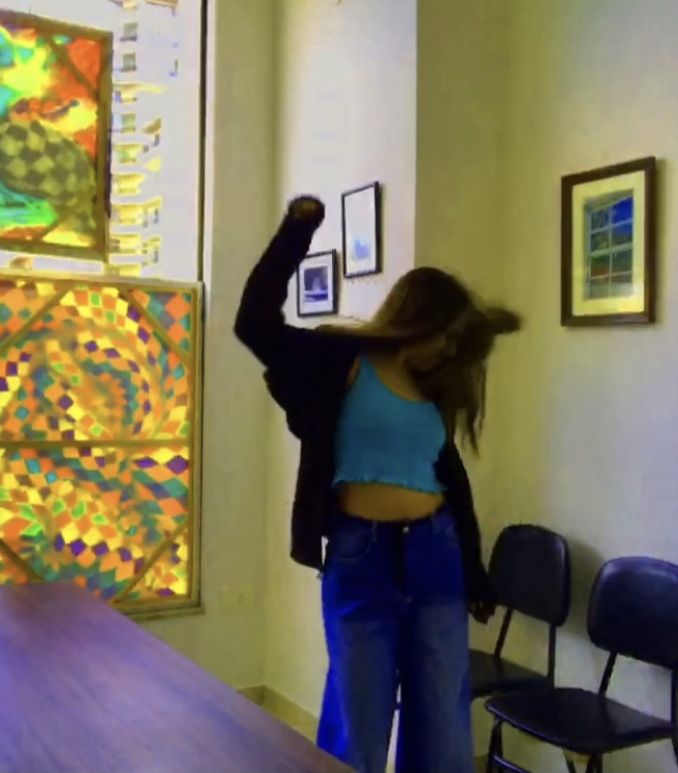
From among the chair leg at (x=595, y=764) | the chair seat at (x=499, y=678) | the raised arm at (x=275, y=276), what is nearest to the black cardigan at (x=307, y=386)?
the raised arm at (x=275, y=276)

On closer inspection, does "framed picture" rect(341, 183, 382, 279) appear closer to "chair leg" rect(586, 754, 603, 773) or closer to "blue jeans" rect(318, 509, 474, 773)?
"blue jeans" rect(318, 509, 474, 773)

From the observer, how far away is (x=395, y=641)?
6.72ft

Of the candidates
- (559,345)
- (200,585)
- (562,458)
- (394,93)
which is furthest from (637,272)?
Result: (200,585)

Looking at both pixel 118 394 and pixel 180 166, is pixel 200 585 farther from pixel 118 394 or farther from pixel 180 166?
pixel 180 166

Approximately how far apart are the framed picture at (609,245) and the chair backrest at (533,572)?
647mm

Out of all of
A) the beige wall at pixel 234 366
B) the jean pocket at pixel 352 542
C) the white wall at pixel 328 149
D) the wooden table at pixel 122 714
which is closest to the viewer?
the wooden table at pixel 122 714

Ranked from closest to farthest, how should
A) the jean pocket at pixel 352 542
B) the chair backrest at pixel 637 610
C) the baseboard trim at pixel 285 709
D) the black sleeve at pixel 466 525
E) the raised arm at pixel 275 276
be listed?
the raised arm at pixel 275 276, the jean pocket at pixel 352 542, the black sleeve at pixel 466 525, the chair backrest at pixel 637 610, the baseboard trim at pixel 285 709

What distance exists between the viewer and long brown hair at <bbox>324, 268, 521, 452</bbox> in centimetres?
206

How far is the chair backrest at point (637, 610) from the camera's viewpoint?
2.50m

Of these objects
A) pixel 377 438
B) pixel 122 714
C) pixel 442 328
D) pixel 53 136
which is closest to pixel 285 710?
pixel 377 438

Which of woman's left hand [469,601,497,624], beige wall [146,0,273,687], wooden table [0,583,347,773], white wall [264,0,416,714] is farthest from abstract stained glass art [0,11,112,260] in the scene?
woman's left hand [469,601,497,624]

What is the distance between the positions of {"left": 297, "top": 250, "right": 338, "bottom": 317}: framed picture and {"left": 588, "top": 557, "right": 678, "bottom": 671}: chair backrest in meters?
1.33

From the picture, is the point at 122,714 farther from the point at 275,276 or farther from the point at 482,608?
the point at 482,608

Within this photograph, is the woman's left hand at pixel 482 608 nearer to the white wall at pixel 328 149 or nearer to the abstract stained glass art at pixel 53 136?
the white wall at pixel 328 149
